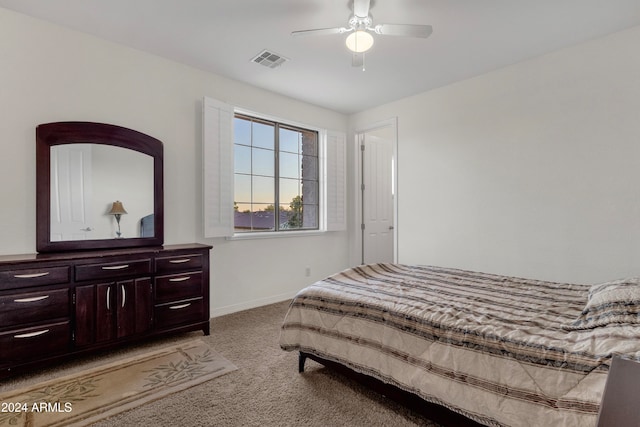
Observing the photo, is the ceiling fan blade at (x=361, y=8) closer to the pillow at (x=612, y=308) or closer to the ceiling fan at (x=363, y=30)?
the ceiling fan at (x=363, y=30)

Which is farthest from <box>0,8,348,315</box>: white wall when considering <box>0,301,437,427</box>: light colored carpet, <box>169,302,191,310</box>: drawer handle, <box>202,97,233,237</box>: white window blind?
<box>0,301,437,427</box>: light colored carpet

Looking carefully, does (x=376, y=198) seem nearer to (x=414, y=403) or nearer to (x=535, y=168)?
(x=535, y=168)

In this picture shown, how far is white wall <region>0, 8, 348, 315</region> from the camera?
243 cm

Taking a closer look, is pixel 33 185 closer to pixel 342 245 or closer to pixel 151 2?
pixel 151 2

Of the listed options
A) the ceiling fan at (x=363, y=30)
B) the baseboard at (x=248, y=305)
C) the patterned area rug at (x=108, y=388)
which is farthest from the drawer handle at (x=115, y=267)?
the ceiling fan at (x=363, y=30)

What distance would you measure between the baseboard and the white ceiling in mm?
2689

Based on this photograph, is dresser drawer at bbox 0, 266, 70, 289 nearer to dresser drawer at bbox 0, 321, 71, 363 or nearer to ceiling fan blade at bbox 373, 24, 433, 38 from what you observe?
dresser drawer at bbox 0, 321, 71, 363

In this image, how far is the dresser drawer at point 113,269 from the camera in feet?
7.72

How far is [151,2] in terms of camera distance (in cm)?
231

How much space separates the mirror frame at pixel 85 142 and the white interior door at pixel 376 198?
9.92 ft

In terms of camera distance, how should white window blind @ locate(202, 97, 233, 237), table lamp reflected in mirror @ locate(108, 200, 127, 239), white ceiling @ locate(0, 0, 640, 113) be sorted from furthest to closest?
white window blind @ locate(202, 97, 233, 237)
table lamp reflected in mirror @ locate(108, 200, 127, 239)
white ceiling @ locate(0, 0, 640, 113)

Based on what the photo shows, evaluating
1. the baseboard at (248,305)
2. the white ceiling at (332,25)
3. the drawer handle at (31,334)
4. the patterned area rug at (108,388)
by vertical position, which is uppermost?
the white ceiling at (332,25)

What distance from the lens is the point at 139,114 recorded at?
3035 mm

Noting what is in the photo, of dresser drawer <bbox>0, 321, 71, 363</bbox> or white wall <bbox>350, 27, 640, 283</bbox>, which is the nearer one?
dresser drawer <bbox>0, 321, 71, 363</bbox>
